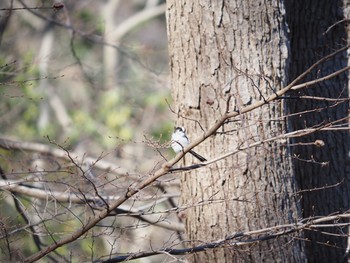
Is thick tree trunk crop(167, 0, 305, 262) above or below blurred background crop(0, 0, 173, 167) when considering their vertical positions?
below

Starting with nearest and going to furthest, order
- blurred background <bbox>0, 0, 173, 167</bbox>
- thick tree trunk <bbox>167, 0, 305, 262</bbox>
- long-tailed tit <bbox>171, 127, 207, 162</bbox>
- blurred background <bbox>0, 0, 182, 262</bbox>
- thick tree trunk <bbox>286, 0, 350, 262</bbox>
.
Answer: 1. long-tailed tit <bbox>171, 127, 207, 162</bbox>
2. blurred background <bbox>0, 0, 182, 262</bbox>
3. thick tree trunk <bbox>167, 0, 305, 262</bbox>
4. thick tree trunk <bbox>286, 0, 350, 262</bbox>
5. blurred background <bbox>0, 0, 173, 167</bbox>

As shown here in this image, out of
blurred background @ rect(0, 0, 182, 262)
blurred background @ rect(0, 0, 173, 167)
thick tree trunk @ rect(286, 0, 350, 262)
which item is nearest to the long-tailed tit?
blurred background @ rect(0, 0, 182, 262)

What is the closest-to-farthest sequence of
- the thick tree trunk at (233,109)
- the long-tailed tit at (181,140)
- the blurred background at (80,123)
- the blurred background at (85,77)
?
the long-tailed tit at (181,140) < the blurred background at (80,123) < the thick tree trunk at (233,109) < the blurred background at (85,77)

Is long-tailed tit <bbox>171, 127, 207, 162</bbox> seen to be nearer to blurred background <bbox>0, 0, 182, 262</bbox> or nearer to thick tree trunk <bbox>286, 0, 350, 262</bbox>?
blurred background <bbox>0, 0, 182, 262</bbox>

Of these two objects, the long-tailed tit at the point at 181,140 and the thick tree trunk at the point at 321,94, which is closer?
the long-tailed tit at the point at 181,140

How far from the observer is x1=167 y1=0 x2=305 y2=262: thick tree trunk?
482cm

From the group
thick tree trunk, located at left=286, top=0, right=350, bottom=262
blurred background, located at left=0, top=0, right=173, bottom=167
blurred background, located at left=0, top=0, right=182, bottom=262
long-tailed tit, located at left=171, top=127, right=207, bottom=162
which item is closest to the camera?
long-tailed tit, located at left=171, top=127, right=207, bottom=162

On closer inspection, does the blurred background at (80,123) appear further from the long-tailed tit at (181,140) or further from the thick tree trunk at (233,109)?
the thick tree trunk at (233,109)

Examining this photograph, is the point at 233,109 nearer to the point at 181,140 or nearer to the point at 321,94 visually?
the point at 181,140

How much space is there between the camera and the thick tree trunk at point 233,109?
15.8 ft

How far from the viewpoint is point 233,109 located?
479 cm

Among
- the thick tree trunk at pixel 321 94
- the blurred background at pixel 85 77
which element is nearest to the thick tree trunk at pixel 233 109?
the thick tree trunk at pixel 321 94

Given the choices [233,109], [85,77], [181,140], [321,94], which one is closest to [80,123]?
[85,77]

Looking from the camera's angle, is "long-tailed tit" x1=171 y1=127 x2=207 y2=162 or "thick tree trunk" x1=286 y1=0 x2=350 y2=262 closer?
"long-tailed tit" x1=171 y1=127 x2=207 y2=162
